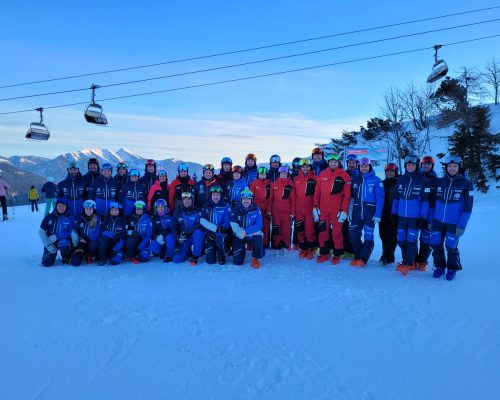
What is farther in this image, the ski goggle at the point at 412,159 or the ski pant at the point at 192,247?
the ski pant at the point at 192,247

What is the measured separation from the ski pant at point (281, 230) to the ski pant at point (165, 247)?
2195mm

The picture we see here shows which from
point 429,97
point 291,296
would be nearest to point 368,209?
point 291,296

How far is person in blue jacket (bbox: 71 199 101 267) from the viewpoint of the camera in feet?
22.0

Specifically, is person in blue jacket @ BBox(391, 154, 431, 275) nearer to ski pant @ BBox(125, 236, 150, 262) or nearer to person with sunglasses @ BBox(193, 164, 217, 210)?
person with sunglasses @ BBox(193, 164, 217, 210)

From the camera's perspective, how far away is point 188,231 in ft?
22.4

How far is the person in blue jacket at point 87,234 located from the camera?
6719mm

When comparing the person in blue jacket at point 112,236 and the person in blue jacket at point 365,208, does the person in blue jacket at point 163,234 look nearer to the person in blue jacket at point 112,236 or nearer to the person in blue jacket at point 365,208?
the person in blue jacket at point 112,236

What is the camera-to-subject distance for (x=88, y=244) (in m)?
6.76

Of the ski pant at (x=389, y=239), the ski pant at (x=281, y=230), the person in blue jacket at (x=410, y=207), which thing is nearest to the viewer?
the person in blue jacket at (x=410, y=207)

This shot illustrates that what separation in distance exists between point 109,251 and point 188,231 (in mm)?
1652

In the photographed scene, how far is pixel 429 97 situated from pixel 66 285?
3664 cm

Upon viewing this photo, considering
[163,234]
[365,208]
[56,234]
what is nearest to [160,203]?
[163,234]

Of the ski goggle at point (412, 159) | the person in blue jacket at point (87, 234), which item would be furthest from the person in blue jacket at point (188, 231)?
the ski goggle at point (412, 159)

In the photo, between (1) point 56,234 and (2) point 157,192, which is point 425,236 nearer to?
(2) point 157,192
